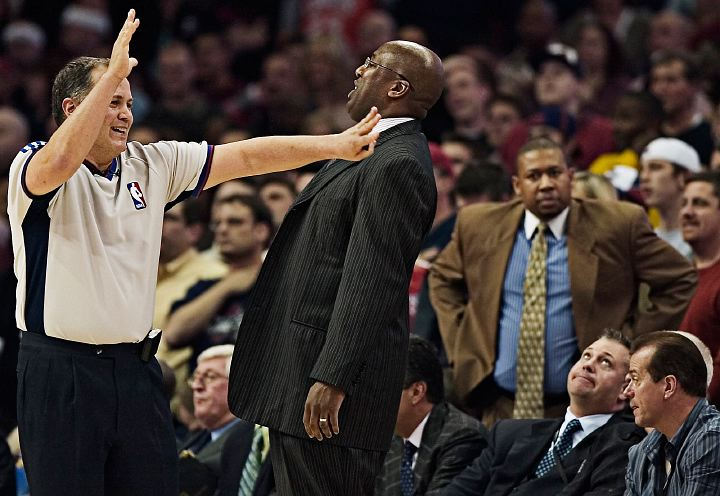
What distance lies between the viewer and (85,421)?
369cm

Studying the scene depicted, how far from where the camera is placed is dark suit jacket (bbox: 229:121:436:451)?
391 centimetres

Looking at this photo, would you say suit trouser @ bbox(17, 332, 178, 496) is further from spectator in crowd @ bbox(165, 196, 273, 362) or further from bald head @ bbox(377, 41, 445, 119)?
spectator in crowd @ bbox(165, 196, 273, 362)

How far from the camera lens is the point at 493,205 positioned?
20.3 feet

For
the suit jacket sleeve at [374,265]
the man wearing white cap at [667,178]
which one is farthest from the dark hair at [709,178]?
the suit jacket sleeve at [374,265]

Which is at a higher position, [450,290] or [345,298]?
[345,298]

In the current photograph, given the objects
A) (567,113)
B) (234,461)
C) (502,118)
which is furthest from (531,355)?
(502,118)

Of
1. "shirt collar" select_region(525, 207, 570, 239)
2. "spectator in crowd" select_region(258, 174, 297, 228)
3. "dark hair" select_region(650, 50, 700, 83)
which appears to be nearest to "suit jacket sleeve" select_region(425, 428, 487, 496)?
"shirt collar" select_region(525, 207, 570, 239)

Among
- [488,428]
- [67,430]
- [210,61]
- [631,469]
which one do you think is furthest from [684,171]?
[210,61]

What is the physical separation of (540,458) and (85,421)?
2.30 metres

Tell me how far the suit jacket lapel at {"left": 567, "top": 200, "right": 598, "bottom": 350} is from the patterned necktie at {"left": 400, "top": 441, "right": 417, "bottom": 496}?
846mm

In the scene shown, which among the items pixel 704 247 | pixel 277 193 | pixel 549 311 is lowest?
pixel 549 311

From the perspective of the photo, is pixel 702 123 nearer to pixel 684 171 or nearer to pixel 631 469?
pixel 684 171

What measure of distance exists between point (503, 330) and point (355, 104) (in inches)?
77.2

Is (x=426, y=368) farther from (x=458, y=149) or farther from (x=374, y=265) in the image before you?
(x=458, y=149)
